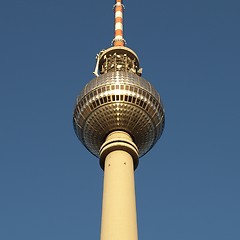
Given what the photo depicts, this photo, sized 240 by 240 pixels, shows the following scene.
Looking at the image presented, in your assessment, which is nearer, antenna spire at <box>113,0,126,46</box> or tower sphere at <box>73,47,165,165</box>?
tower sphere at <box>73,47,165,165</box>

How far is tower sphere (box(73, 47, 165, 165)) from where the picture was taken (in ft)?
148

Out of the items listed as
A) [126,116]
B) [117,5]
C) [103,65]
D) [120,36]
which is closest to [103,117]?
[126,116]

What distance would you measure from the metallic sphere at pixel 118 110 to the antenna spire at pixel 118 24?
26.4 ft

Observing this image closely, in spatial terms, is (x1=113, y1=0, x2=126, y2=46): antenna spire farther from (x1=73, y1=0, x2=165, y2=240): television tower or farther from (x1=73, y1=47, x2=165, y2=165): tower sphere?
(x1=73, y1=47, x2=165, y2=165): tower sphere

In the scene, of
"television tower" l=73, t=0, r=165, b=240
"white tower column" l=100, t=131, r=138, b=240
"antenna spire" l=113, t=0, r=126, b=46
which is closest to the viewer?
"white tower column" l=100, t=131, r=138, b=240

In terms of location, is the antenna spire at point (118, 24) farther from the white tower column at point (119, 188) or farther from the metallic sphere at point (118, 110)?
the white tower column at point (119, 188)

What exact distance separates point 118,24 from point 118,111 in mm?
15512

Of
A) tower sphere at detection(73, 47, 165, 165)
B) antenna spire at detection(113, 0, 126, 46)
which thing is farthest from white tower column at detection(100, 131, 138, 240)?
antenna spire at detection(113, 0, 126, 46)

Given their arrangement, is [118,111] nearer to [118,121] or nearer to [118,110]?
[118,110]

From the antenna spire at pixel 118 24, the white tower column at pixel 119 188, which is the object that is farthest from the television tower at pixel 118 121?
the antenna spire at pixel 118 24

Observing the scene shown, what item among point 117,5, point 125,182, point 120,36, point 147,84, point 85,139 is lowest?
point 125,182

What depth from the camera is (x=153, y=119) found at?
→ 46188 mm

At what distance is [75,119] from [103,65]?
23.8 ft

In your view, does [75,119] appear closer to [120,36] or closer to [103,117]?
[103,117]
